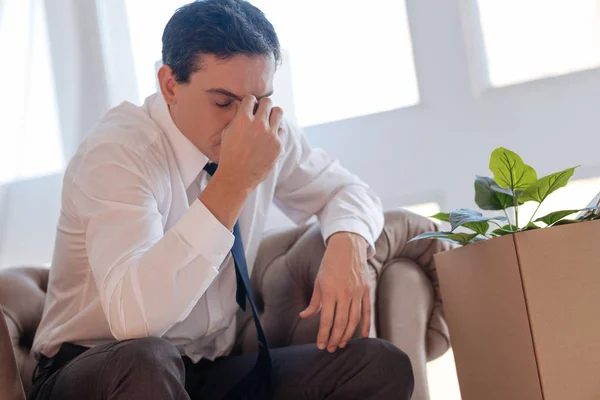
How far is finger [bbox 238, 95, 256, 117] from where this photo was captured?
3.95 feet

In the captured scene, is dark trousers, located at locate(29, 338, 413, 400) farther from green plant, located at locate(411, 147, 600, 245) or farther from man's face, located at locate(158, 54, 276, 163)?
man's face, located at locate(158, 54, 276, 163)

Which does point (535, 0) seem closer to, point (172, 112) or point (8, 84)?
point (172, 112)

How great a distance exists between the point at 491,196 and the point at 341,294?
0.96 ft

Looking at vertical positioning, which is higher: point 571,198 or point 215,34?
point 215,34

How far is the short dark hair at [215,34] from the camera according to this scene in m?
1.28

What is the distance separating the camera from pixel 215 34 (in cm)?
129

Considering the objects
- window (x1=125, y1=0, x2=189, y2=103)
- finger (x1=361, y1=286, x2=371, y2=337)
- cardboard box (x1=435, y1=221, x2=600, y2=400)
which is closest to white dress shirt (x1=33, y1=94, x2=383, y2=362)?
finger (x1=361, y1=286, x2=371, y2=337)

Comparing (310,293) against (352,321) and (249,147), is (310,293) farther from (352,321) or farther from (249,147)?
(249,147)

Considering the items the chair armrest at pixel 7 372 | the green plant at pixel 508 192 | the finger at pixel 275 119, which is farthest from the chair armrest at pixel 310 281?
the chair armrest at pixel 7 372

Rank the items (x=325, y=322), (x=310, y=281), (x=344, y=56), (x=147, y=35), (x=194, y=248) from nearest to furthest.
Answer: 1. (x=194, y=248)
2. (x=325, y=322)
3. (x=310, y=281)
4. (x=344, y=56)
5. (x=147, y=35)

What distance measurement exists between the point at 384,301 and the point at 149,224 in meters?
0.47

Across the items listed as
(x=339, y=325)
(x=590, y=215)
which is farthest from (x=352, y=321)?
(x=590, y=215)

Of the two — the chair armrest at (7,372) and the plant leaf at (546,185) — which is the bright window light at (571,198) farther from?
the chair armrest at (7,372)

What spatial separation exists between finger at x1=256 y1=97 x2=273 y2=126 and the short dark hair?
101 millimetres
